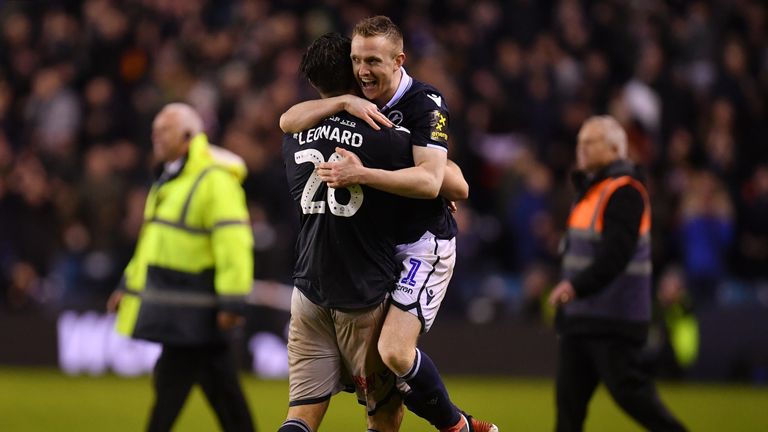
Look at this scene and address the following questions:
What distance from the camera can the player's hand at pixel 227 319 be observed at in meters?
8.31

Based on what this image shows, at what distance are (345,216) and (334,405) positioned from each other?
741 centimetres

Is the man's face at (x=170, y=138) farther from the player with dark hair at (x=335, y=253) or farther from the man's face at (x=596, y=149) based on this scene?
the man's face at (x=596, y=149)

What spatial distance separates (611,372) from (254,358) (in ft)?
27.5

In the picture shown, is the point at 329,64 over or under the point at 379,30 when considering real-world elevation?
under

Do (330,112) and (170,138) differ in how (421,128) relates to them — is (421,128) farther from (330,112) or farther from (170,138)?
(170,138)

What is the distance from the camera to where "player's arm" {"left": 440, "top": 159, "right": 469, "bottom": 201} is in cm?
653

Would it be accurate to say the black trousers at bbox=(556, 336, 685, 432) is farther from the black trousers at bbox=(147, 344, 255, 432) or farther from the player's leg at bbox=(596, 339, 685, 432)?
the black trousers at bbox=(147, 344, 255, 432)

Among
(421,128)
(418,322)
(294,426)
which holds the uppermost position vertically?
(421,128)

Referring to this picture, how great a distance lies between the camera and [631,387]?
8312 millimetres

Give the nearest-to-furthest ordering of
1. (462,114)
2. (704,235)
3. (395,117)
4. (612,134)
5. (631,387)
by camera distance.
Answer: (395,117) → (631,387) → (612,134) → (704,235) → (462,114)

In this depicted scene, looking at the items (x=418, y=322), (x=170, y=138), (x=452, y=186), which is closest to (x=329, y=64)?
(x=452, y=186)

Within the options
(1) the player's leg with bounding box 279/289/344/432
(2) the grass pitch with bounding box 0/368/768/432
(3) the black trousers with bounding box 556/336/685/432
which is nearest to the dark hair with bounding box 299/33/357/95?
(1) the player's leg with bounding box 279/289/344/432

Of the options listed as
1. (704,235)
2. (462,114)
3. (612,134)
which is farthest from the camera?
(462,114)

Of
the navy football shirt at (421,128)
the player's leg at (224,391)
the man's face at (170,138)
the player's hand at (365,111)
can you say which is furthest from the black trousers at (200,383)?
the player's hand at (365,111)
